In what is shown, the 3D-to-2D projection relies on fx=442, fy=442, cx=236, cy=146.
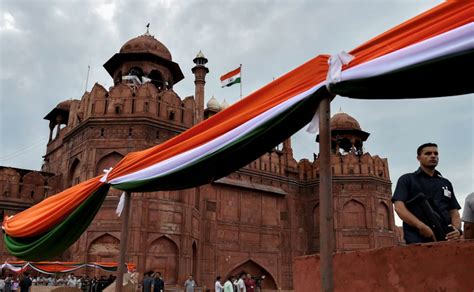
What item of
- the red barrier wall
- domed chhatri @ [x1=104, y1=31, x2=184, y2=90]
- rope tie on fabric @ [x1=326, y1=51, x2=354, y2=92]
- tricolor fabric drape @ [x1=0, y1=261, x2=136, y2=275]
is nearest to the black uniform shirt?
the red barrier wall

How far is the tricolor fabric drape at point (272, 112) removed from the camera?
2.45 metres

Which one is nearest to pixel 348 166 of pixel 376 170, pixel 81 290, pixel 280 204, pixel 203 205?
pixel 376 170

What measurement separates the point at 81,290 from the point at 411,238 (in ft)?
43.8

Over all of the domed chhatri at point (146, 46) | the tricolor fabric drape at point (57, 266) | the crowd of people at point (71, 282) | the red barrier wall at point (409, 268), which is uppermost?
the domed chhatri at point (146, 46)

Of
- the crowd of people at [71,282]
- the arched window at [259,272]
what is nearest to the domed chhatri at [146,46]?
the crowd of people at [71,282]

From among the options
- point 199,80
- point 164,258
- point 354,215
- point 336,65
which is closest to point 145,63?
point 199,80

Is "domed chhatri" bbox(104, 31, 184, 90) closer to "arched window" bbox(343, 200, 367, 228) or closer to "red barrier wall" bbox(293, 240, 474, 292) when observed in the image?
"arched window" bbox(343, 200, 367, 228)

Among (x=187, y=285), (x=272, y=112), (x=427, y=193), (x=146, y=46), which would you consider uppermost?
(x=146, y=46)

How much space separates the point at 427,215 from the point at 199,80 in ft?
62.2

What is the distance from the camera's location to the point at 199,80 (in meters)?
Result: 21.2

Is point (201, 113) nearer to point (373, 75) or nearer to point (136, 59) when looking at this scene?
point (136, 59)

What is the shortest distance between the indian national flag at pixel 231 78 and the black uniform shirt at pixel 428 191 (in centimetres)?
1954

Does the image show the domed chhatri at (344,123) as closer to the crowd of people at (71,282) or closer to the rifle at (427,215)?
the crowd of people at (71,282)

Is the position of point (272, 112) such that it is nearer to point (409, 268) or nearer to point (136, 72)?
point (409, 268)
